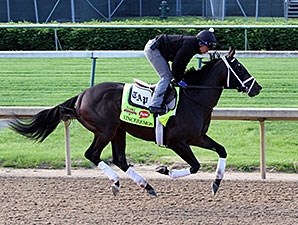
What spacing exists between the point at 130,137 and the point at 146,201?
125 inches

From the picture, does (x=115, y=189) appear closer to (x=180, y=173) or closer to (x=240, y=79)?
(x=180, y=173)

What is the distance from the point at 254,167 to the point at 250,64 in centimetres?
689

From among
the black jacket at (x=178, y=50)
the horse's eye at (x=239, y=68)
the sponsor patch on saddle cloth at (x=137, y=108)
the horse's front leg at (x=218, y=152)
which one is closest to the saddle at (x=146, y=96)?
the sponsor patch on saddle cloth at (x=137, y=108)

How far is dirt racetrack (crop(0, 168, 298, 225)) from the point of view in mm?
6312

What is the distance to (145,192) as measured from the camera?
24.2 ft

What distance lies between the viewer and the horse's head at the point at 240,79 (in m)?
7.12

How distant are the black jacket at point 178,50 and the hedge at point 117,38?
12.0 m

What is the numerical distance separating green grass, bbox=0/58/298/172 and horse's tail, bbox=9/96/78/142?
1.15 meters

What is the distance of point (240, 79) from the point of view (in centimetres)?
713

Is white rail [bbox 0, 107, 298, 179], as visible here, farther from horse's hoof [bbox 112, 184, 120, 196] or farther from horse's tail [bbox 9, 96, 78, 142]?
horse's hoof [bbox 112, 184, 120, 196]

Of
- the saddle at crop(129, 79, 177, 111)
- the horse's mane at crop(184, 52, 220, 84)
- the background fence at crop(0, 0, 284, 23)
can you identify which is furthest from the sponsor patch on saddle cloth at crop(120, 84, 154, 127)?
the background fence at crop(0, 0, 284, 23)

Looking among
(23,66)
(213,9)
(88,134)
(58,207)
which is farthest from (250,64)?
(213,9)

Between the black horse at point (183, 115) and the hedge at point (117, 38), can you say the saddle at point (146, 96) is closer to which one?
the black horse at point (183, 115)

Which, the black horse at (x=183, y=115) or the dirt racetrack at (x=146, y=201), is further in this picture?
the black horse at (x=183, y=115)
